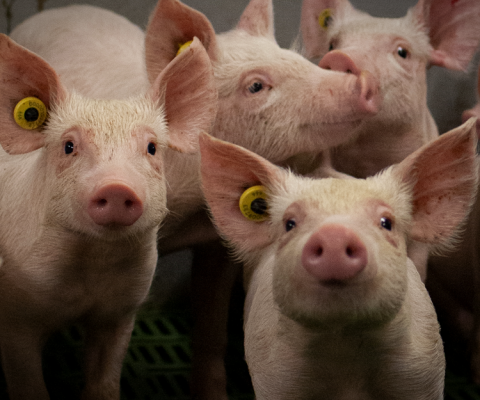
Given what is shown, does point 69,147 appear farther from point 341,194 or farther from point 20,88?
point 341,194

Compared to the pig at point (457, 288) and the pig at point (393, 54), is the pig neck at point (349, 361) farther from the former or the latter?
the pig at point (457, 288)

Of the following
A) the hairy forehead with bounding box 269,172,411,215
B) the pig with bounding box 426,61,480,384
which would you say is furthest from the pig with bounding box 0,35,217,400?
the pig with bounding box 426,61,480,384

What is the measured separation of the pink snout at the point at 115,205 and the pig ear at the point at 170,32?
0.62m

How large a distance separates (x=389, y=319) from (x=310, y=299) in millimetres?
163

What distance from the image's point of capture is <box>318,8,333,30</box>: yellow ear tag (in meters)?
2.21

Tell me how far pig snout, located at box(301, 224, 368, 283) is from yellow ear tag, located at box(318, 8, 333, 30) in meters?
1.33

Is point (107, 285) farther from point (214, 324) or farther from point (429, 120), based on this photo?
point (429, 120)

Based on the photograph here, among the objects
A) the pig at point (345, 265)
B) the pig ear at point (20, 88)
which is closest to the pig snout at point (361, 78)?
the pig at point (345, 265)

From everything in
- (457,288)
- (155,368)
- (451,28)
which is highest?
(451,28)

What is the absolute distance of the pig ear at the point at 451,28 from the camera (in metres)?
2.11

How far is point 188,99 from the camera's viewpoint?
1.65 meters

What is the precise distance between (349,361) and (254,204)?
0.38m

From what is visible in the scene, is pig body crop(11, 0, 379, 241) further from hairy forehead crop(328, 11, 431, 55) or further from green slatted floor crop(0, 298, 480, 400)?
green slatted floor crop(0, 298, 480, 400)

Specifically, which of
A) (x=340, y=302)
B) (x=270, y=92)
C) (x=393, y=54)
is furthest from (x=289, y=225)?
(x=393, y=54)
